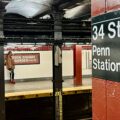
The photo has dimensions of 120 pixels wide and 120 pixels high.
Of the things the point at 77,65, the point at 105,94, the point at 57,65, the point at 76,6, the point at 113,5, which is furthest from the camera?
the point at 77,65

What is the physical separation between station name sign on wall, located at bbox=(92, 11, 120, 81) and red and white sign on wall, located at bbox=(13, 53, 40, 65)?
13.3 metres

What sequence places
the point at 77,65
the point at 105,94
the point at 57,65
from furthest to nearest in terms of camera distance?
the point at 77,65, the point at 57,65, the point at 105,94

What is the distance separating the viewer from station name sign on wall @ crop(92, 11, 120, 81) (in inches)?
53.8

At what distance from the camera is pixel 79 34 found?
6070 millimetres

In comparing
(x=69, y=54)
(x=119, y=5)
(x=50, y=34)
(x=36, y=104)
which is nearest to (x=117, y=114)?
(x=119, y=5)

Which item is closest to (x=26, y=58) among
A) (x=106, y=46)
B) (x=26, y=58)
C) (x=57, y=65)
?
(x=26, y=58)

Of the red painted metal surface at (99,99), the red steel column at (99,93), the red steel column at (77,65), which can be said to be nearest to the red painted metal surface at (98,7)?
the red steel column at (99,93)

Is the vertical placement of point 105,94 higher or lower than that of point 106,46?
lower

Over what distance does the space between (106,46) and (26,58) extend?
1363 cm

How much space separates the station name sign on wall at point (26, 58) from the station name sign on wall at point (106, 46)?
13.3 meters

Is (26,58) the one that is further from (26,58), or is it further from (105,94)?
(105,94)

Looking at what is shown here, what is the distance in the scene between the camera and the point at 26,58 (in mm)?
14930

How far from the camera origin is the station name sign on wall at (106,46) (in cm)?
137

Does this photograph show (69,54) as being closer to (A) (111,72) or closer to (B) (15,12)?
(B) (15,12)
